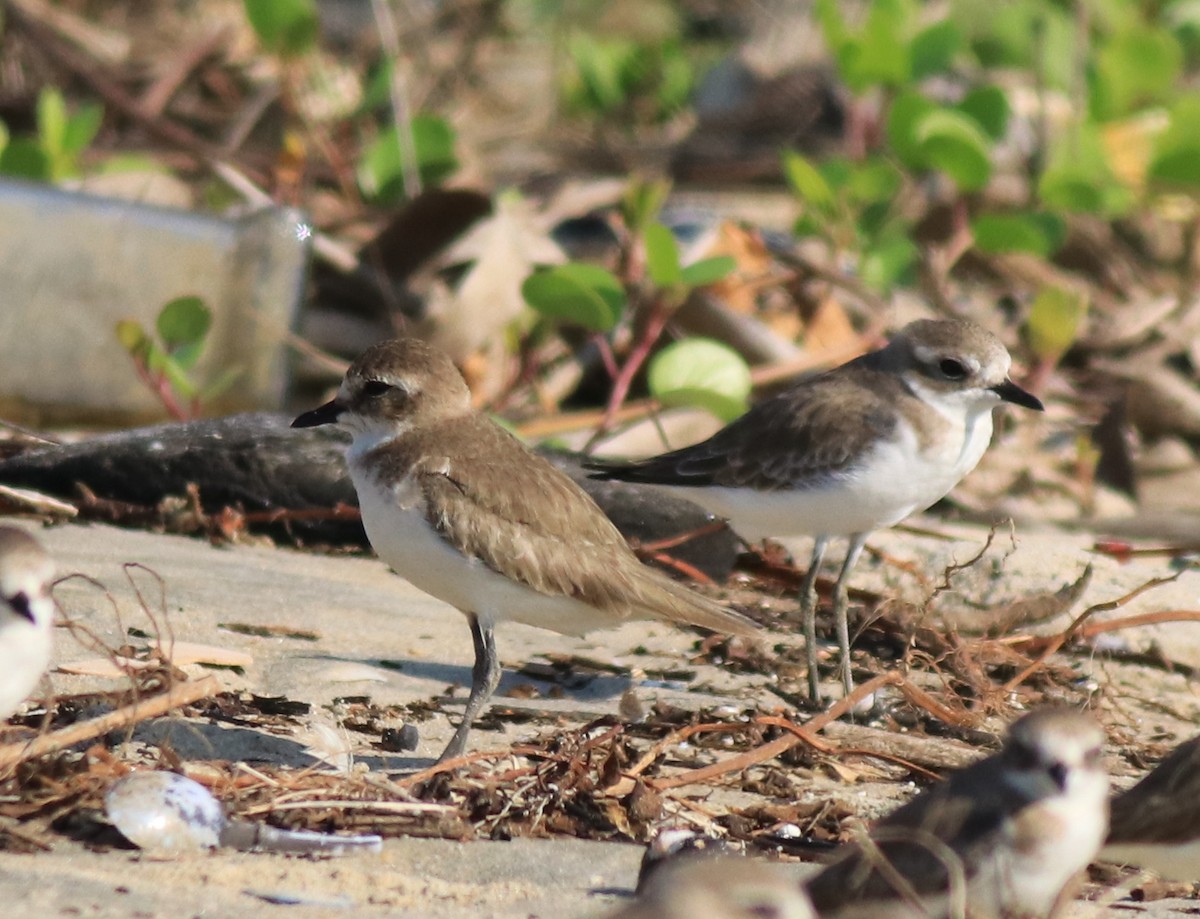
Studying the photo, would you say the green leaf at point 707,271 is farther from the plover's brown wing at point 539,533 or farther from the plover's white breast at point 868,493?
the plover's brown wing at point 539,533

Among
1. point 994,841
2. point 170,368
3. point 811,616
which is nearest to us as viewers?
point 994,841

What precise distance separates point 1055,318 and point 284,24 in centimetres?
392

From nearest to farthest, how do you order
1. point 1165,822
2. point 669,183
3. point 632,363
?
point 1165,822, point 632,363, point 669,183

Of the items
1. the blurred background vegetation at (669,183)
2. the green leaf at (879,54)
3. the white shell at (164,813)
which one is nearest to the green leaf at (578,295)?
the blurred background vegetation at (669,183)

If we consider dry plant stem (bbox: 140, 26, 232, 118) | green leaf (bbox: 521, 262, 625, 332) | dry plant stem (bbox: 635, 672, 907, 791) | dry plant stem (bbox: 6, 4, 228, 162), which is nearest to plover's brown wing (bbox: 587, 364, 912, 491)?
dry plant stem (bbox: 635, 672, 907, 791)

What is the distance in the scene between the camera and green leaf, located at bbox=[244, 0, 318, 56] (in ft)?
28.0

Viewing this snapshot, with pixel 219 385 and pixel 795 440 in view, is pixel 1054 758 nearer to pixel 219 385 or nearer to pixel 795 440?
pixel 795 440

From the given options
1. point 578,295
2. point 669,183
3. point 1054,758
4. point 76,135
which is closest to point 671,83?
point 669,183

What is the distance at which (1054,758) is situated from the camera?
3225 mm

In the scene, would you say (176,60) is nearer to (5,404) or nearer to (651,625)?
(5,404)

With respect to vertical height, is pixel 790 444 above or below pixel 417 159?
below

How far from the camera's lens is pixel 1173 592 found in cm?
575

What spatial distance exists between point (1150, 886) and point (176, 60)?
27.9 feet

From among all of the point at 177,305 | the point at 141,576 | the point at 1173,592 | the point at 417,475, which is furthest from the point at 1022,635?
the point at 177,305
